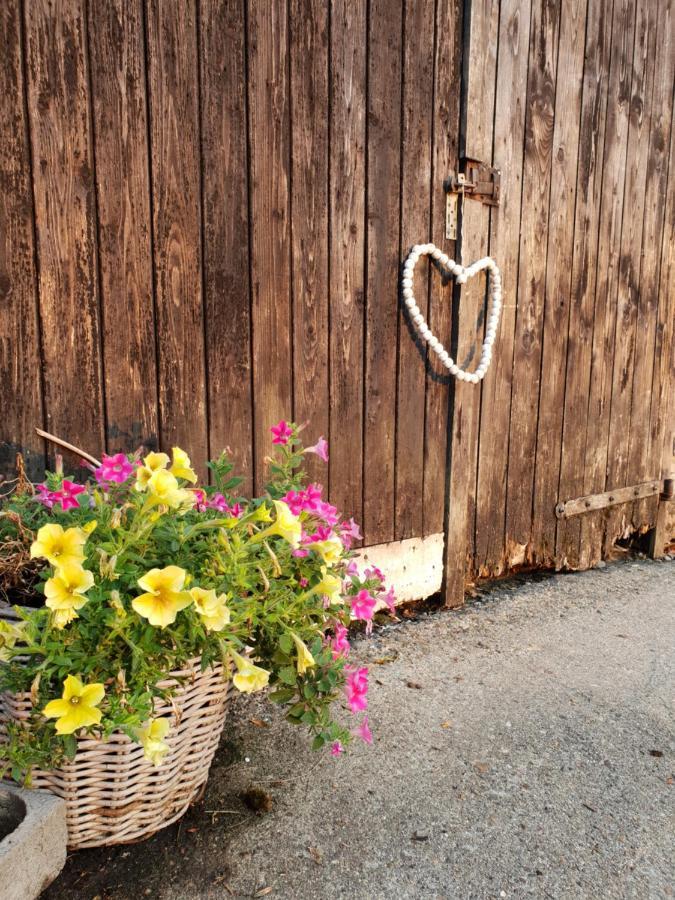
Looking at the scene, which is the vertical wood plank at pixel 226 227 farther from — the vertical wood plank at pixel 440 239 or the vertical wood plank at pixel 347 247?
the vertical wood plank at pixel 440 239

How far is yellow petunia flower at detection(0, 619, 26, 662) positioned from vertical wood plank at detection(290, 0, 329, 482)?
1.31 m

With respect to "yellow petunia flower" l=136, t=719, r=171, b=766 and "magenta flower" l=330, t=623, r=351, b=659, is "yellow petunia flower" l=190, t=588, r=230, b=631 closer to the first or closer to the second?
"yellow petunia flower" l=136, t=719, r=171, b=766

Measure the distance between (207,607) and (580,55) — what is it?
2.94 metres

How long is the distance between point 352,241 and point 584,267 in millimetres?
1345

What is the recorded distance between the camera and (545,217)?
3055 mm

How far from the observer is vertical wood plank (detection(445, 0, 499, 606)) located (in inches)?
104

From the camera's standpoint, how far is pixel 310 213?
2334 millimetres

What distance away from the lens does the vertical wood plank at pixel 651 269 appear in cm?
340

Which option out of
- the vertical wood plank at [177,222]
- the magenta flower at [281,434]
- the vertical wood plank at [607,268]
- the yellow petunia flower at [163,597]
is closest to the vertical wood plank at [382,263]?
the vertical wood plank at [177,222]

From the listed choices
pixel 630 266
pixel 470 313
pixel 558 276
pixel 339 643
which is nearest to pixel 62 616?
pixel 339 643

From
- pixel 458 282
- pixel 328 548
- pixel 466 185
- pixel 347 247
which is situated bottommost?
pixel 328 548

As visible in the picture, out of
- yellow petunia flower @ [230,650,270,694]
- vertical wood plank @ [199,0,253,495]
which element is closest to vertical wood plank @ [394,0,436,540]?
vertical wood plank @ [199,0,253,495]

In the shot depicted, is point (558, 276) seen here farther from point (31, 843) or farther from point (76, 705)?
point (31, 843)

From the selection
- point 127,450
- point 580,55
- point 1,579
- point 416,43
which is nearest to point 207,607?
point 1,579
